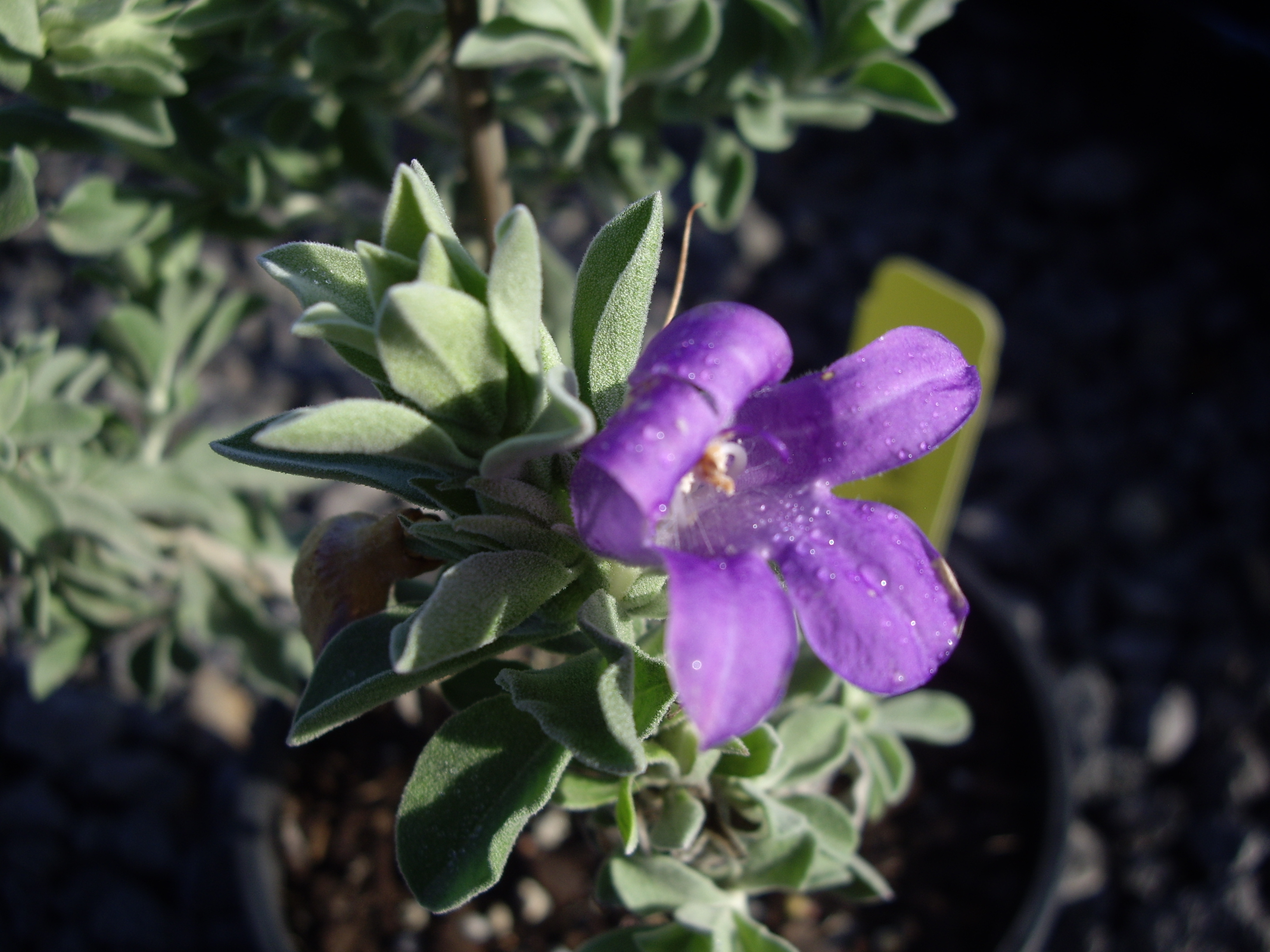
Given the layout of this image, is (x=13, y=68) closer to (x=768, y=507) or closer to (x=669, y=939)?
(x=768, y=507)

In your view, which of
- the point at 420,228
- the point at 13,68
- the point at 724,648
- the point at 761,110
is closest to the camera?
the point at 724,648

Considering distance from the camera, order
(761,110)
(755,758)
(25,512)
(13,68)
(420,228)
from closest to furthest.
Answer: (420,228), (755,758), (13,68), (25,512), (761,110)

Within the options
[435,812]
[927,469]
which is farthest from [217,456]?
[927,469]

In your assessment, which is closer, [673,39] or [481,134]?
[673,39]

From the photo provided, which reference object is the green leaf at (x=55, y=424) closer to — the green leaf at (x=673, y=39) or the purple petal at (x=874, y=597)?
the green leaf at (x=673, y=39)

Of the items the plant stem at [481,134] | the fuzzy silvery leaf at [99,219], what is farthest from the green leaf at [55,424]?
the plant stem at [481,134]

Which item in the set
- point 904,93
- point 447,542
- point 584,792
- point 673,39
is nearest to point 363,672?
point 447,542

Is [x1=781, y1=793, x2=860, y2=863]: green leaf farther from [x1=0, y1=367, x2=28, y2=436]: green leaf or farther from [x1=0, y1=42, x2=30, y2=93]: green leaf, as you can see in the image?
[x1=0, y1=42, x2=30, y2=93]: green leaf
